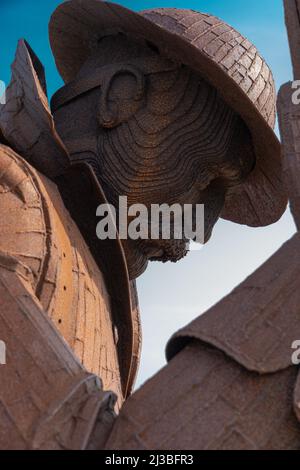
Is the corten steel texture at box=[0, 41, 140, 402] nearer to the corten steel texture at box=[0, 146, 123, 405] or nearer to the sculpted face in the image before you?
the corten steel texture at box=[0, 146, 123, 405]

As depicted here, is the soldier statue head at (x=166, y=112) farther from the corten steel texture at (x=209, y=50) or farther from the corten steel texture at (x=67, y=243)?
the corten steel texture at (x=67, y=243)

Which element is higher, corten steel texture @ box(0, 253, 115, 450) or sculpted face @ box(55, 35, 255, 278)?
sculpted face @ box(55, 35, 255, 278)

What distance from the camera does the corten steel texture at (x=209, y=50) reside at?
408 centimetres

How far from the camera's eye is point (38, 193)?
131 inches

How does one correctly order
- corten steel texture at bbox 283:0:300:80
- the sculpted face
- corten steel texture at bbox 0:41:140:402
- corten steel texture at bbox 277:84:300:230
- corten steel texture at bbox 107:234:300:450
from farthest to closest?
the sculpted face
corten steel texture at bbox 0:41:140:402
corten steel texture at bbox 283:0:300:80
corten steel texture at bbox 277:84:300:230
corten steel texture at bbox 107:234:300:450

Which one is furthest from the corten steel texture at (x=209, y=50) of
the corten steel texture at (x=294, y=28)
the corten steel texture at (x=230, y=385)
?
the corten steel texture at (x=230, y=385)

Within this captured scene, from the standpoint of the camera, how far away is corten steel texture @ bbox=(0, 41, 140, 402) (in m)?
3.20

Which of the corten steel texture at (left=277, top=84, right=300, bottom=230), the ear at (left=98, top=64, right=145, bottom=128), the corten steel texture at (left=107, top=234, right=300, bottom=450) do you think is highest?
the ear at (left=98, top=64, right=145, bottom=128)

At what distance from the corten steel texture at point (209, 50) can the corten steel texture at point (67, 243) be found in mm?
576

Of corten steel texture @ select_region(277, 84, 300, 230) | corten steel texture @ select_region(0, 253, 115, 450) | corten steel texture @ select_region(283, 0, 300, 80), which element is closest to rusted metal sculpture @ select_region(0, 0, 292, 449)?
corten steel texture @ select_region(0, 253, 115, 450)

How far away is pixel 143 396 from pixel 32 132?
172 centimetres

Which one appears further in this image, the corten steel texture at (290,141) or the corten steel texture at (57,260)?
the corten steel texture at (57,260)

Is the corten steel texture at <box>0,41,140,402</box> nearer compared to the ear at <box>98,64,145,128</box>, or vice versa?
the corten steel texture at <box>0,41,140,402</box>

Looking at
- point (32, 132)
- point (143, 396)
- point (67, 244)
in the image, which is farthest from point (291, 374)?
point (32, 132)
